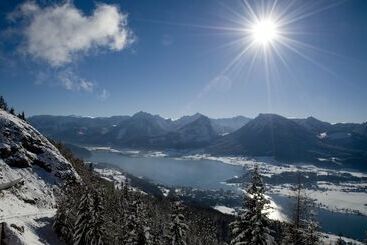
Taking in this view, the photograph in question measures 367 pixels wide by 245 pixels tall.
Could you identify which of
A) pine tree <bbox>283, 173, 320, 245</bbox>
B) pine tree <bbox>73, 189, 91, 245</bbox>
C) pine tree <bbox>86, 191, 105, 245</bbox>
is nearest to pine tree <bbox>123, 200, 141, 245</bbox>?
pine tree <bbox>86, 191, 105, 245</bbox>

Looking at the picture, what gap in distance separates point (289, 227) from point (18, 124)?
381 feet

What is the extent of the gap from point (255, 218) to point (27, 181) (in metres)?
90.1

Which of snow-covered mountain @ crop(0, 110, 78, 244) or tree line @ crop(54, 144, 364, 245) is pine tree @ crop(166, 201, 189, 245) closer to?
tree line @ crop(54, 144, 364, 245)

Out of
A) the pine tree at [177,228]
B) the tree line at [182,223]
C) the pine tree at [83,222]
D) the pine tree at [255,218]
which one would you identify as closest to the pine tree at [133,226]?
the tree line at [182,223]

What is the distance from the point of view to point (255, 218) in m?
28.9

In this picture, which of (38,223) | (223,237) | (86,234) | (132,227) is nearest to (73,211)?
(38,223)

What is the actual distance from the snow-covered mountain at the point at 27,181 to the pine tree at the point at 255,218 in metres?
40.4

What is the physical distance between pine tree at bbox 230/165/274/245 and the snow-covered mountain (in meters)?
40.4

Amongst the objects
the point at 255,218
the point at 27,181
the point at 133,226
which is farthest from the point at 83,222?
the point at 27,181

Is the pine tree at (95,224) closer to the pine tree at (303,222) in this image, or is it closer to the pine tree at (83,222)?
the pine tree at (83,222)

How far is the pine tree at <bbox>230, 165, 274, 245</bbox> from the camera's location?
29.0m

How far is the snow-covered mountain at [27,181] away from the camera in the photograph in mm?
66631

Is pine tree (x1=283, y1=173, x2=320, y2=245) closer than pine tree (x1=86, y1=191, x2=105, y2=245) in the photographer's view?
Yes

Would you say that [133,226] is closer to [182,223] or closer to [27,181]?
[182,223]
